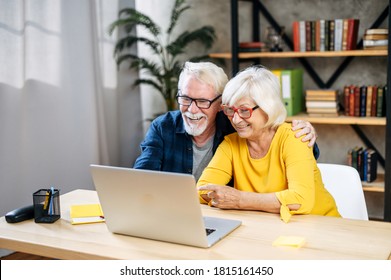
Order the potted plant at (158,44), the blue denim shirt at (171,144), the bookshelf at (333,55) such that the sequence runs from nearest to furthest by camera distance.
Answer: the blue denim shirt at (171,144), the bookshelf at (333,55), the potted plant at (158,44)

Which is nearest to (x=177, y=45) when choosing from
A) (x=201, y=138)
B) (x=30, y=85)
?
(x=30, y=85)

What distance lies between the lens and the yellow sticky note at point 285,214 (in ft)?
6.28

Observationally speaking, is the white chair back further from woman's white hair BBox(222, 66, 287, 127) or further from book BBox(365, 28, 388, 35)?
book BBox(365, 28, 388, 35)

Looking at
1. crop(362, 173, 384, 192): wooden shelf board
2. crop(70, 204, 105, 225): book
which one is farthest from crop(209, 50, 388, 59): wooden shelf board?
crop(70, 204, 105, 225): book

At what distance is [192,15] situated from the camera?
468cm

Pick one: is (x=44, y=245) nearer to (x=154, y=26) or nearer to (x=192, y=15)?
(x=154, y=26)

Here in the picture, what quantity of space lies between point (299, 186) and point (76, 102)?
2.34m

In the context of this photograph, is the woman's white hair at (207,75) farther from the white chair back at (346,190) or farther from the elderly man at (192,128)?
the white chair back at (346,190)

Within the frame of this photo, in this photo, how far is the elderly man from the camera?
7.66 ft

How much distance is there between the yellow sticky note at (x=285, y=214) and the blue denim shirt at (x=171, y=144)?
554mm

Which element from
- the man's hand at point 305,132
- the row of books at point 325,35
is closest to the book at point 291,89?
the row of books at point 325,35

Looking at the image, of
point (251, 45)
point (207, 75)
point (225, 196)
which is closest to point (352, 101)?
point (251, 45)

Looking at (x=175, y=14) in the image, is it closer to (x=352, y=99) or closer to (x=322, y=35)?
(x=322, y=35)

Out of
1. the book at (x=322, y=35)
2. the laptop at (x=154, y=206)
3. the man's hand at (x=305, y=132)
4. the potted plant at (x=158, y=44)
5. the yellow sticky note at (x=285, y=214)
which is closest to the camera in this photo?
the laptop at (x=154, y=206)
